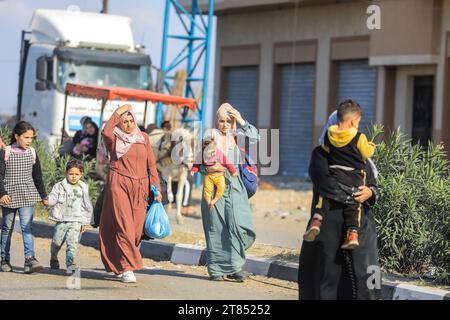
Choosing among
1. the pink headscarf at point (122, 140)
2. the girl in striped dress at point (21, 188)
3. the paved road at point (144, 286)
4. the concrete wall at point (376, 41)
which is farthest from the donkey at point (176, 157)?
the concrete wall at point (376, 41)

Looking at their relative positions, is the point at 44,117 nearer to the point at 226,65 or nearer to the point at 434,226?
the point at 226,65

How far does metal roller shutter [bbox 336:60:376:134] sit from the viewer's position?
28531mm

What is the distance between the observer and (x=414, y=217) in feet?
36.8

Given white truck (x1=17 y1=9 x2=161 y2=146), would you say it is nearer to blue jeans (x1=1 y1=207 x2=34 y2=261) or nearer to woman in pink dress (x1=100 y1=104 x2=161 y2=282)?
blue jeans (x1=1 y1=207 x2=34 y2=261)

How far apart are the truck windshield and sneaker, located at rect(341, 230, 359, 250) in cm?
1649

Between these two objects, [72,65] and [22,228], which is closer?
[22,228]

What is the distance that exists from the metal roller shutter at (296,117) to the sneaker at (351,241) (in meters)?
22.4

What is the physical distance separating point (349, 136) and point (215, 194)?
3365mm

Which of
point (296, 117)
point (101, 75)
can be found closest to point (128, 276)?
point (101, 75)

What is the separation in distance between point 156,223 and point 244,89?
22396 millimetres

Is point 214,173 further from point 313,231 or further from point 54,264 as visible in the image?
point 313,231

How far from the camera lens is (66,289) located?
403 inches
